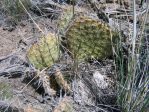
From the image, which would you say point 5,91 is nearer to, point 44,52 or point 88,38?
point 44,52

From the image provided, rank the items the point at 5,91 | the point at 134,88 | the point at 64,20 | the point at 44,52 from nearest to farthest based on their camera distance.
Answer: the point at 134,88
the point at 5,91
the point at 44,52
the point at 64,20

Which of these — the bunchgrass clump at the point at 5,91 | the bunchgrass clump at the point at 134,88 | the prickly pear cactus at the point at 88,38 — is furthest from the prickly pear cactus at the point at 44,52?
the bunchgrass clump at the point at 134,88

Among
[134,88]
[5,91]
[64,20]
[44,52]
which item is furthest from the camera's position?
[64,20]

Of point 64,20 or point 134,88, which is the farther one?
point 64,20

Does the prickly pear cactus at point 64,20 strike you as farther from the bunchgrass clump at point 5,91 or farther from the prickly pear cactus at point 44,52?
the bunchgrass clump at point 5,91

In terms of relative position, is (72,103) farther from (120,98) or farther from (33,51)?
(33,51)

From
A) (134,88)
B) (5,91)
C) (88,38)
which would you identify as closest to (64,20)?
(88,38)

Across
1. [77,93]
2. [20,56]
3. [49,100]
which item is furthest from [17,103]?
[20,56]
